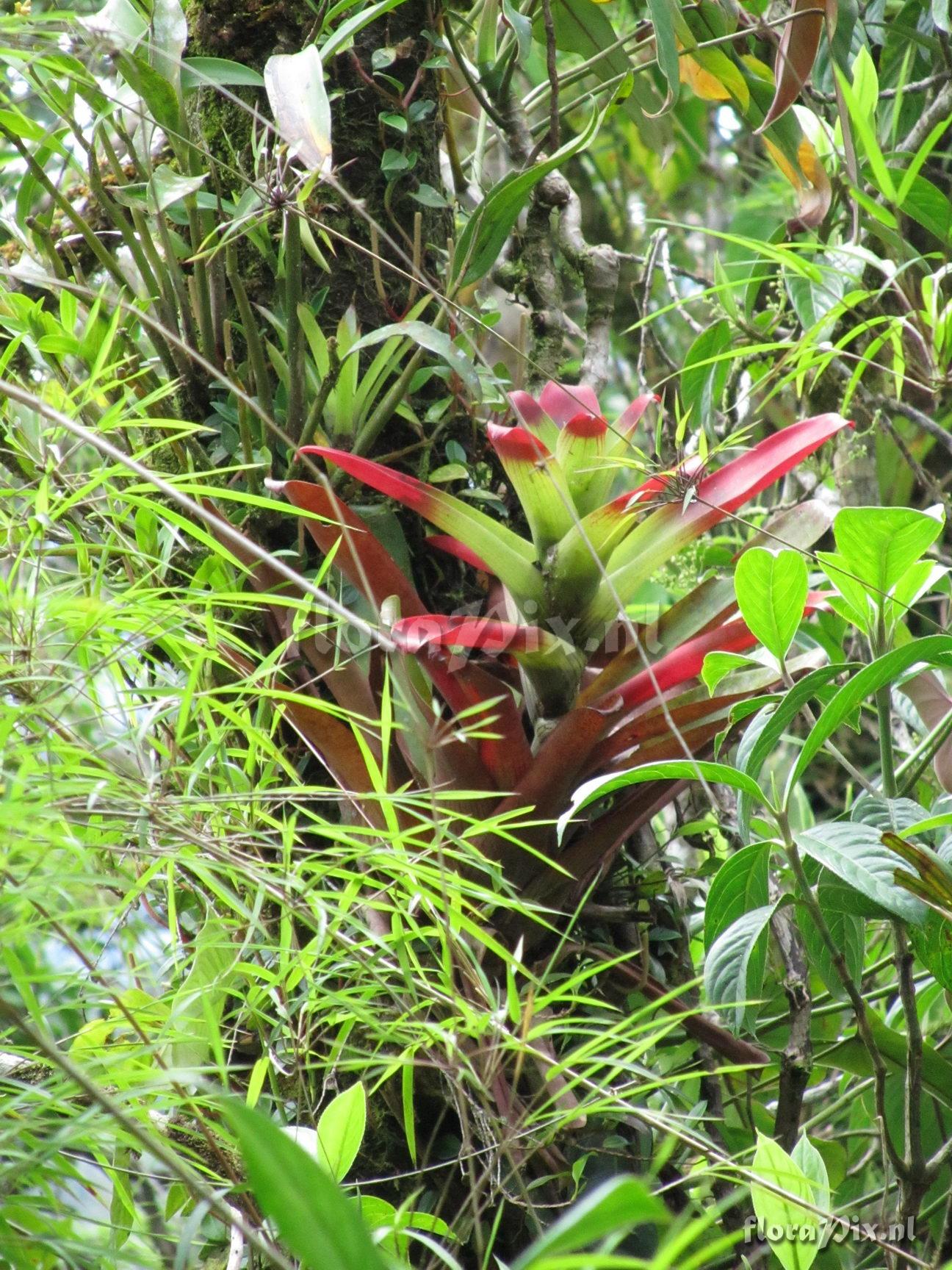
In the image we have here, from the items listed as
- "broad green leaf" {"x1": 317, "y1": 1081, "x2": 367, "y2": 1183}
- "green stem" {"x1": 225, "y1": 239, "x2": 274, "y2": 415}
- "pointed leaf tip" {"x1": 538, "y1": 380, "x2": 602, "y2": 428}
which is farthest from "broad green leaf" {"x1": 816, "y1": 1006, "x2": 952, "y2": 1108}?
"green stem" {"x1": 225, "y1": 239, "x2": 274, "y2": 415}

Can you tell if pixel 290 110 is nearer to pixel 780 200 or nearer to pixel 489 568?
pixel 489 568

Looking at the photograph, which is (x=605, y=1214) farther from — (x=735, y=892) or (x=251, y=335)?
(x=251, y=335)

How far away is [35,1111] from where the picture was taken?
0.41 m

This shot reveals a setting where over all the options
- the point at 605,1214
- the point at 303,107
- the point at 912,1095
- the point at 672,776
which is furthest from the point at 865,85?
the point at 605,1214

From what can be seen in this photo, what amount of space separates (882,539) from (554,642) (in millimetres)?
191

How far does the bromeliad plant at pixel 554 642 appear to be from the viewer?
25.1 inches

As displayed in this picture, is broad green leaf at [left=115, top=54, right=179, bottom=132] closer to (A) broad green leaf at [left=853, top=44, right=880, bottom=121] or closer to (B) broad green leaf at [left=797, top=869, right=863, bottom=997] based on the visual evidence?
(A) broad green leaf at [left=853, top=44, right=880, bottom=121]

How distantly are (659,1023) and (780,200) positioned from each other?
4.89 feet

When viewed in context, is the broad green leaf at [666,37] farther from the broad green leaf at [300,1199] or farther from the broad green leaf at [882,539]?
the broad green leaf at [300,1199]

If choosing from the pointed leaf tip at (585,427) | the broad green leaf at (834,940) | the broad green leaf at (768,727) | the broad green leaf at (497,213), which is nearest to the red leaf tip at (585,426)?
the pointed leaf tip at (585,427)

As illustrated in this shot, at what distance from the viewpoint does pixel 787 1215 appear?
1.80 ft

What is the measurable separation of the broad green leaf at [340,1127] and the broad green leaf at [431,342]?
403mm

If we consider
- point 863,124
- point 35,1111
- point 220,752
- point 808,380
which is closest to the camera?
point 35,1111

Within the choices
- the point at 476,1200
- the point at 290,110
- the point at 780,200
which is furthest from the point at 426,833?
the point at 780,200
